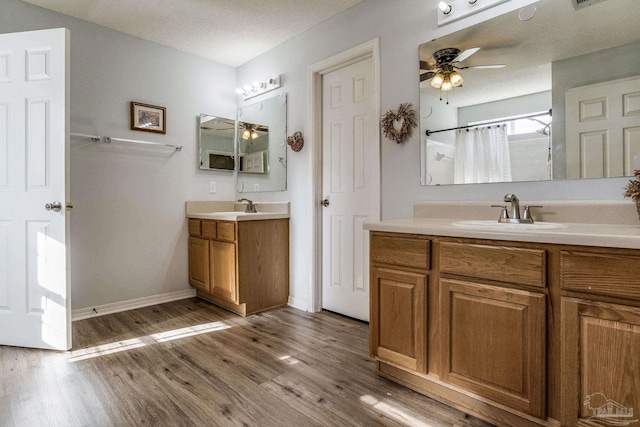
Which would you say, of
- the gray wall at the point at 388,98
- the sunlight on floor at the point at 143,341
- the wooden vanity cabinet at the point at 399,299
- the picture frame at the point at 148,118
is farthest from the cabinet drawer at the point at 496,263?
the picture frame at the point at 148,118

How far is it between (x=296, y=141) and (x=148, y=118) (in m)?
1.43

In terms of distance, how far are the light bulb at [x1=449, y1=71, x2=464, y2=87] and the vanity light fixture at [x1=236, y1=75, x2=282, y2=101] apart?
1.73 m

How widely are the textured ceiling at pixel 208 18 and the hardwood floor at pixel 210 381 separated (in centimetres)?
249

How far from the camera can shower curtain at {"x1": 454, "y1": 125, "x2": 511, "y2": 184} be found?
1891 mm

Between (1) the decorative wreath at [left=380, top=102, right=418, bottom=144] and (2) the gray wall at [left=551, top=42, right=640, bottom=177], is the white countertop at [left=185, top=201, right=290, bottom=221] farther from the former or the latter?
(2) the gray wall at [left=551, top=42, right=640, bottom=177]

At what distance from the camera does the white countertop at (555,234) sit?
3.61ft

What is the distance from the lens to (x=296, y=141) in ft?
10.00

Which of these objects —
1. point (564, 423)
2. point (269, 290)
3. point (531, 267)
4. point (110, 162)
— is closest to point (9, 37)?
point (110, 162)

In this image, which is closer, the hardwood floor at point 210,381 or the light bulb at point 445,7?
the hardwood floor at point 210,381

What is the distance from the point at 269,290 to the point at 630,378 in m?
2.44

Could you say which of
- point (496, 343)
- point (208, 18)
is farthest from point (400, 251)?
point (208, 18)

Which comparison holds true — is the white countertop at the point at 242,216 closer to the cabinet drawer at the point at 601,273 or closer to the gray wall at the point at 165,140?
the gray wall at the point at 165,140

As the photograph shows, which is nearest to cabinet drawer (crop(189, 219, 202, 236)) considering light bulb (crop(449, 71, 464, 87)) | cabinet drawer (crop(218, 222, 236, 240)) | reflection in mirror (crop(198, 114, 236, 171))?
cabinet drawer (crop(218, 222, 236, 240))

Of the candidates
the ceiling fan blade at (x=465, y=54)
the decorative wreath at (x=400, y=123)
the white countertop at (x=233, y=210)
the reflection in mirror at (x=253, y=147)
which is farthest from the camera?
the reflection in mirror at (x=253, y=147)
